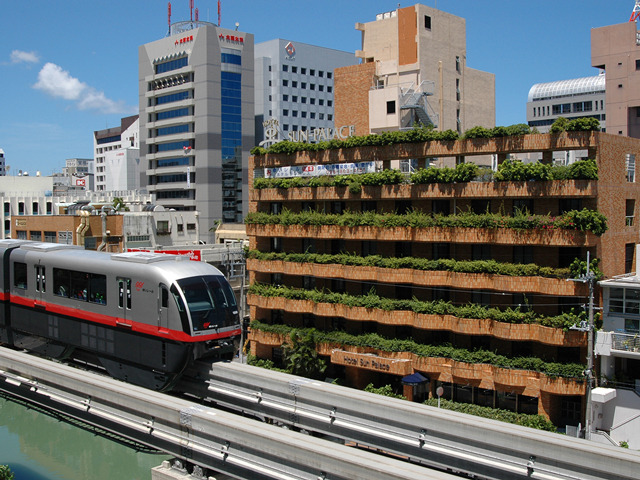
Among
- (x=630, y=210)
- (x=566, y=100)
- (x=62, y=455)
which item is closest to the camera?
(x=62, y=455)

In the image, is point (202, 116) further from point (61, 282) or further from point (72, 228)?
point (61, 282)

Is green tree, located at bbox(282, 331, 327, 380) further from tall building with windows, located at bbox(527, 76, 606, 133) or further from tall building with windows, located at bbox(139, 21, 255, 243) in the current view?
tall building with windows, located at bbox(527, 76, 606, 133)

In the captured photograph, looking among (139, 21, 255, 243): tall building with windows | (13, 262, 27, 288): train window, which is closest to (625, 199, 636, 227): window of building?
(13, 262, 27, 288): train window

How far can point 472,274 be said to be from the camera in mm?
37188

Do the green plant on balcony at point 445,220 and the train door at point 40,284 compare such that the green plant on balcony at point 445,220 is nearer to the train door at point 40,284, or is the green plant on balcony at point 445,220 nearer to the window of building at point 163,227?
the train door at point 40,284

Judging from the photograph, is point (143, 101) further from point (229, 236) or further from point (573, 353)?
point (573, 353)

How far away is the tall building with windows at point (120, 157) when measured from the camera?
128750 millimetres

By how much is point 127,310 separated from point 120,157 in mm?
108261

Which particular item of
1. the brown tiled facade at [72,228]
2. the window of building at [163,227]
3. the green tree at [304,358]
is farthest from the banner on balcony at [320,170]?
the window of building at [163,227]

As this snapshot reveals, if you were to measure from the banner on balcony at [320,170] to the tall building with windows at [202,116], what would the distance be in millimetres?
46897

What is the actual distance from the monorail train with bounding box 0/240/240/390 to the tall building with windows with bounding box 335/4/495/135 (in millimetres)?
28269

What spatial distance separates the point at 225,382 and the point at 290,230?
62.0 ft

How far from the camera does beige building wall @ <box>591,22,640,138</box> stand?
5625 centimetres

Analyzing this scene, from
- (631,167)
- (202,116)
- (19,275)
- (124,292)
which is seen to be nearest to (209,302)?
(124,292)
